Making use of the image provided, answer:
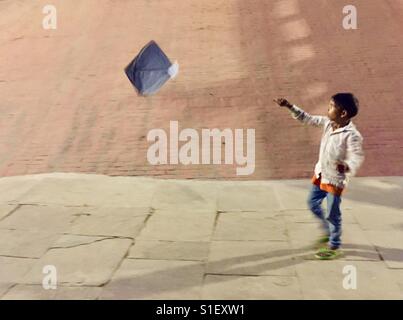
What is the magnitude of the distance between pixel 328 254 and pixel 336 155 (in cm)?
83

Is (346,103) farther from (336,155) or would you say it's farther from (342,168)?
(342,168)

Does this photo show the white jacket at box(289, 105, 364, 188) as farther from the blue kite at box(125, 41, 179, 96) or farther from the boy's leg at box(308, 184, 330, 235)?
the blue kite at box(125, 41, 179, 96)

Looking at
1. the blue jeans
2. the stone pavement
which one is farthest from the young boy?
the stone pavement

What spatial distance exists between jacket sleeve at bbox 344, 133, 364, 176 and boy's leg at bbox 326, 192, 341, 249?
0.31 m

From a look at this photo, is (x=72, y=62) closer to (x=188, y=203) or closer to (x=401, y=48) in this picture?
(x=188, y=203)

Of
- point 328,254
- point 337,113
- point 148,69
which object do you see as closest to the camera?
point 337,113

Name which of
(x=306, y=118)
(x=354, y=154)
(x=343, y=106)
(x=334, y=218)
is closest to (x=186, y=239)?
(x=334, y=218)

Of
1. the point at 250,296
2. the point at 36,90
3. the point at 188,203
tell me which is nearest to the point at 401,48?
the point at 188,203

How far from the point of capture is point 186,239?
465cm

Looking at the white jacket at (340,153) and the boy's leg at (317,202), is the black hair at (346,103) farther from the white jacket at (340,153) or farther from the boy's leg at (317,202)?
the boy's leg at (317,202)

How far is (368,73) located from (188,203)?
4.98 m

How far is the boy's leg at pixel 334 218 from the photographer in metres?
4.17

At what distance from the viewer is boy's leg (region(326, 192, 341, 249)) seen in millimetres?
4168

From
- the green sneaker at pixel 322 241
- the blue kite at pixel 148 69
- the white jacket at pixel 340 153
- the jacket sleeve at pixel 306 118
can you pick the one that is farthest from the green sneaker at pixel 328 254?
the blue kite at pixel 148 69
